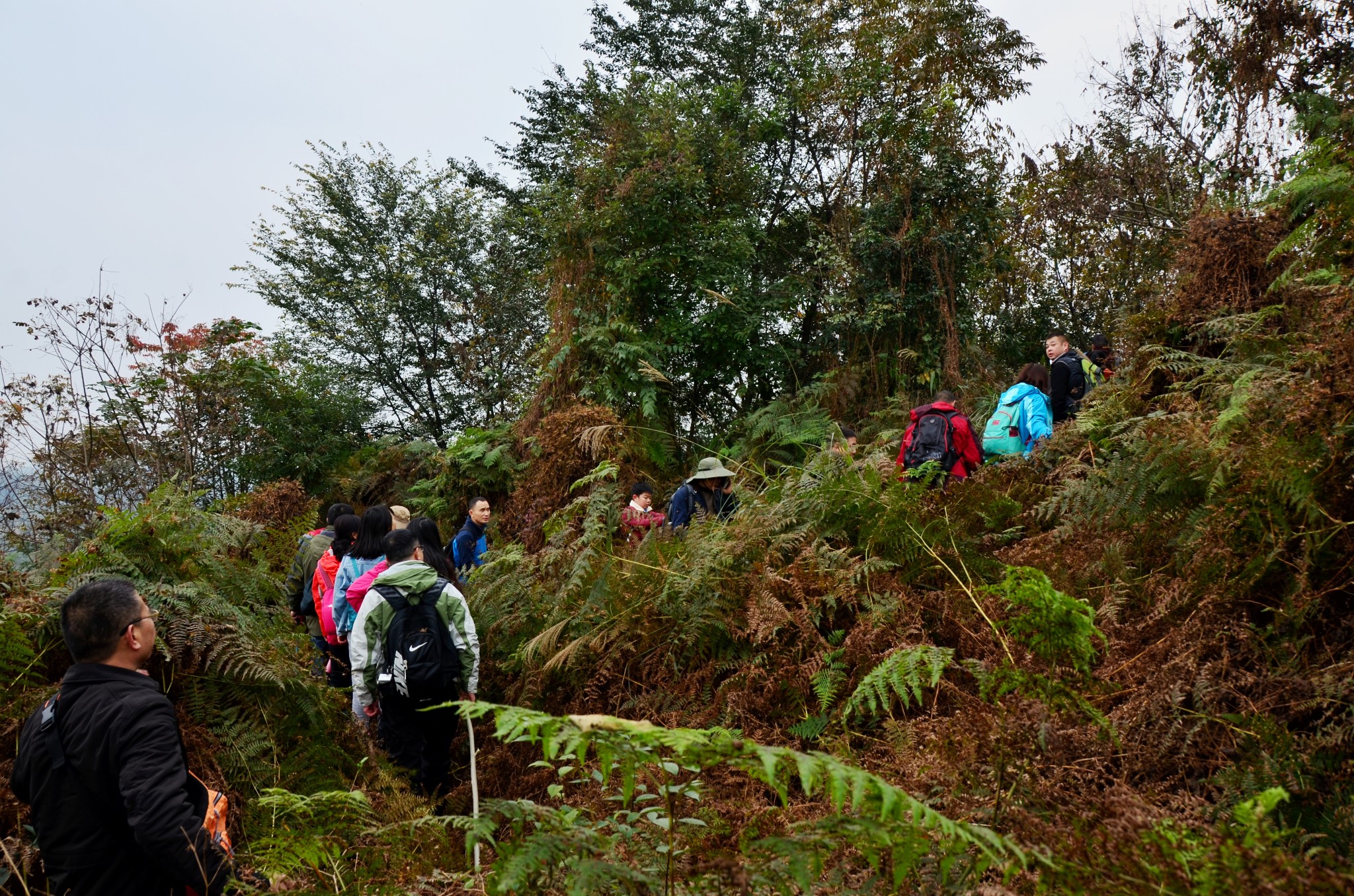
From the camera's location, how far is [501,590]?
6383mm

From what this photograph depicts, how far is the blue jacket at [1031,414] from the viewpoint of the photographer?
745 centimetres

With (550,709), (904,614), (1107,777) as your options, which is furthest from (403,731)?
(1107,777)

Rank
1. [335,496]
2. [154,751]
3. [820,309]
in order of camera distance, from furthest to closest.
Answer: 1. [335,496]
2. [820,309]
3. [154,751]

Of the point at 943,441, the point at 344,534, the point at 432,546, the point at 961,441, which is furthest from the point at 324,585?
the point at 961,441

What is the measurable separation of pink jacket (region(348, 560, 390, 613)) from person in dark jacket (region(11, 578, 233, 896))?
111 inches

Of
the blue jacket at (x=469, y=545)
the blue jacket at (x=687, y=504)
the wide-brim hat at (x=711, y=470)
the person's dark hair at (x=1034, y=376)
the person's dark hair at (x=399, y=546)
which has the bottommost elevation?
the person's dark hair at (x=399, y=546)

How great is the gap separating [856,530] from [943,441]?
2163 mm

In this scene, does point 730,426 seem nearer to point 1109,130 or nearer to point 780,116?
point 780,116

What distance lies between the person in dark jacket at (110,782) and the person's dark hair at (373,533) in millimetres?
3088

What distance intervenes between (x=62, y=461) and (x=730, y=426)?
10.3 meters

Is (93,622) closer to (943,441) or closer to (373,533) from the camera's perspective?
(373,533)

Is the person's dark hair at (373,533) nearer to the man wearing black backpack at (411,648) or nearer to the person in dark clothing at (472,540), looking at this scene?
the man wearing black backpack at (411,648)

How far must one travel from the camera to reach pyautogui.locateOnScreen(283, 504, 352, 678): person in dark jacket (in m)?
7.27

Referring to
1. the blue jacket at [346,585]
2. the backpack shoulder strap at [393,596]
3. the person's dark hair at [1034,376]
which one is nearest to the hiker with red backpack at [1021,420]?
the person's dark hair at [1034,376]
